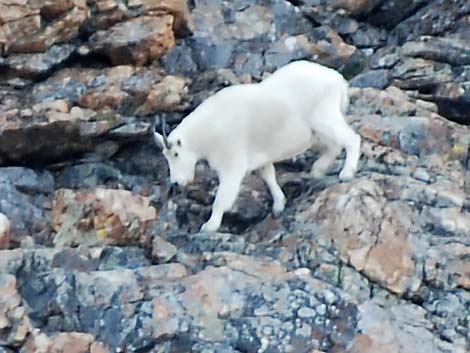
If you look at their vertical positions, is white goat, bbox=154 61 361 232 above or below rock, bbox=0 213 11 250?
above

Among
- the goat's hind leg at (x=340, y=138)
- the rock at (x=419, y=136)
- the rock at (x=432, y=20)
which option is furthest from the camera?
the rock at (x=432, y=20)

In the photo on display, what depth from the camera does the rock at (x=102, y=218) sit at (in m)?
10.9

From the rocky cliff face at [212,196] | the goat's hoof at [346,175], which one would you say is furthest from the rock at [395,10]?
the goat's hoof at [346,175]

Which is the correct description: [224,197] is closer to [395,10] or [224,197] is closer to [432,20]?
[432,20]

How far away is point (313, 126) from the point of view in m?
11.9

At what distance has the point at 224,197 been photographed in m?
11.5

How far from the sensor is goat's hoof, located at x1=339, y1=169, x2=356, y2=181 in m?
11.9

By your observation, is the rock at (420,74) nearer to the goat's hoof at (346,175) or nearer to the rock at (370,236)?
the goat's hoof at (346,175)

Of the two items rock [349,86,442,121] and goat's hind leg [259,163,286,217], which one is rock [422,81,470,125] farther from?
goat's hind leg [259,163,286,217]

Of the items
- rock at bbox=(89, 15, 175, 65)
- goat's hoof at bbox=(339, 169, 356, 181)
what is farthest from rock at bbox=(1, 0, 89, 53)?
goat's hoof at bbox=(339, 169, 356, 181)

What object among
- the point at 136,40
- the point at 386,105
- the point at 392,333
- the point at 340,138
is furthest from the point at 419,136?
the point at 392,333

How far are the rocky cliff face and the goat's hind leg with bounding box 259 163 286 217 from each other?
0.11 metres

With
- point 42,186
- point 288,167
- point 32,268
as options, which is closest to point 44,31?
point 42,186

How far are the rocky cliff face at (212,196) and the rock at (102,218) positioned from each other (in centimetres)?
2
